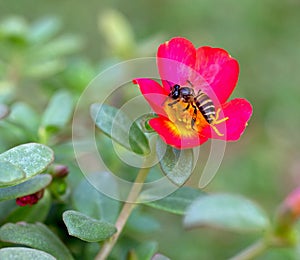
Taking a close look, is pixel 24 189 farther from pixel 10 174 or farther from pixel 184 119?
pixel 184 119

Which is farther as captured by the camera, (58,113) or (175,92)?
(58,113)

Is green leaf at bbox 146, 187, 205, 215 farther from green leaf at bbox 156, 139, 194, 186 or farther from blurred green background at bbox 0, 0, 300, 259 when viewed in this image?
blurred green background at bbox 0, 0, 300, 259

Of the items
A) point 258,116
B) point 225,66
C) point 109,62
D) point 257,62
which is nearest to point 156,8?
point 257,62

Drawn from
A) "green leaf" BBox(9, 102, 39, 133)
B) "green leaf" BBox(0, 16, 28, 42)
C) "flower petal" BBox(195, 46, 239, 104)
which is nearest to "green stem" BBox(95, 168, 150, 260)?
"flower petal" BBox(195, 46, 239, 104)

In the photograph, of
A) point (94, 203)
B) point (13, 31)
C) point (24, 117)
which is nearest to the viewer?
point (94, 203)

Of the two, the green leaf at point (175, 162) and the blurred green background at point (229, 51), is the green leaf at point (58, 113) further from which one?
the green leaf at point (175, 162)

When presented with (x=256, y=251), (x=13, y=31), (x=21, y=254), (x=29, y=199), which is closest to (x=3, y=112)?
(x=29, y=199)
